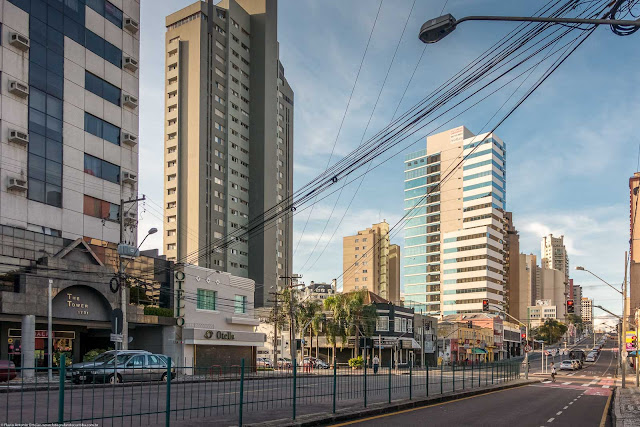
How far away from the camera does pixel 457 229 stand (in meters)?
154

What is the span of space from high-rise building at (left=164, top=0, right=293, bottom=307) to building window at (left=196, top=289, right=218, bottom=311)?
43366 mm

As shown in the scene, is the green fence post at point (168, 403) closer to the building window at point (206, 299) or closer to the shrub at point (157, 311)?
the shrub at point (157, 311)

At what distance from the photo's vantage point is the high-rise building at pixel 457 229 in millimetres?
147125

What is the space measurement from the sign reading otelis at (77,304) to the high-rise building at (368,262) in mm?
143523

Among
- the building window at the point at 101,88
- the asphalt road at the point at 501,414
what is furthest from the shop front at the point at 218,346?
the asphalt road at the point at 501,414

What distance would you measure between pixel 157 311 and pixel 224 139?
208 feet

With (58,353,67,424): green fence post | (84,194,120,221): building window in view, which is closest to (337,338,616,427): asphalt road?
(58,353,67,424): green fence post

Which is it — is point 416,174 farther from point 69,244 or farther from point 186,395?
point 186,395

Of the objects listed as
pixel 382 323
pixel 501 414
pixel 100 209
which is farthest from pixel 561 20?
pixel 382 323

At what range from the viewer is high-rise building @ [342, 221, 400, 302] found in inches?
7200

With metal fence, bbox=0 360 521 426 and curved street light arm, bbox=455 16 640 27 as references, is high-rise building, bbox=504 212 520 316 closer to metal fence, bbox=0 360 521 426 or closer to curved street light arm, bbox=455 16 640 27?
metal fence, bbox=0 360 521 426

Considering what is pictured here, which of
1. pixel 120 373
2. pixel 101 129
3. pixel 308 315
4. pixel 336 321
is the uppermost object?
pixel 101 129

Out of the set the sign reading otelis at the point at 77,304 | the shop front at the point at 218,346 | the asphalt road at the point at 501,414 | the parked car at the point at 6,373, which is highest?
the sign reading otelis at the point at 77,304

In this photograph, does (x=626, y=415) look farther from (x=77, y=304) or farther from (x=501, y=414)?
(x=77, y=304)
